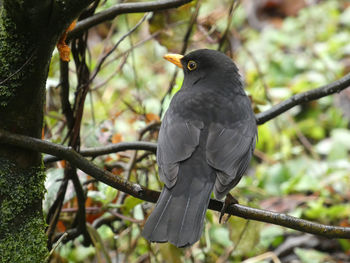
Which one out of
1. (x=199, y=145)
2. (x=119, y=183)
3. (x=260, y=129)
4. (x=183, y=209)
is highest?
(x=119, y=183)

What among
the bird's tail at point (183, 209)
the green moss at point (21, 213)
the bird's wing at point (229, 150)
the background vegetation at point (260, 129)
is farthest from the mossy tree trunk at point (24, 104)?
the bird's wing at point (229, 150)

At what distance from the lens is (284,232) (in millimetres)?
4645

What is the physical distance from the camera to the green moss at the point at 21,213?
6.18 feet

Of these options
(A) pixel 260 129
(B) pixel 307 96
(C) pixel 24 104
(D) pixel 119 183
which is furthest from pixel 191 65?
(A) pixel 260 129

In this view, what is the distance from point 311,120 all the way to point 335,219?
2100 mm

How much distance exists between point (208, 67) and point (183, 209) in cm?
124

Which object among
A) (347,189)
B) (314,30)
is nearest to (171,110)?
(347,189)

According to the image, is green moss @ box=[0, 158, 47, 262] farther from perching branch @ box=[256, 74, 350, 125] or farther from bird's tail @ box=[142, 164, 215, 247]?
perching branch @ box=[256, 74, 350, 125]

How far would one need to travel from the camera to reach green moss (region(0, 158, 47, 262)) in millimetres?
1884

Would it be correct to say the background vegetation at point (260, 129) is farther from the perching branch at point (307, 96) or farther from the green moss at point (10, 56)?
the green moss at point (10, 56)

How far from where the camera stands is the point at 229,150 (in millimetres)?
2625

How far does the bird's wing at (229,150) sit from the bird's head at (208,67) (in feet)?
1.43

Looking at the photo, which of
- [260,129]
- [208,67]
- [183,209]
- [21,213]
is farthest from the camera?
[260,129]

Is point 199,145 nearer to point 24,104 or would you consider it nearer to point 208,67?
point 208,67
